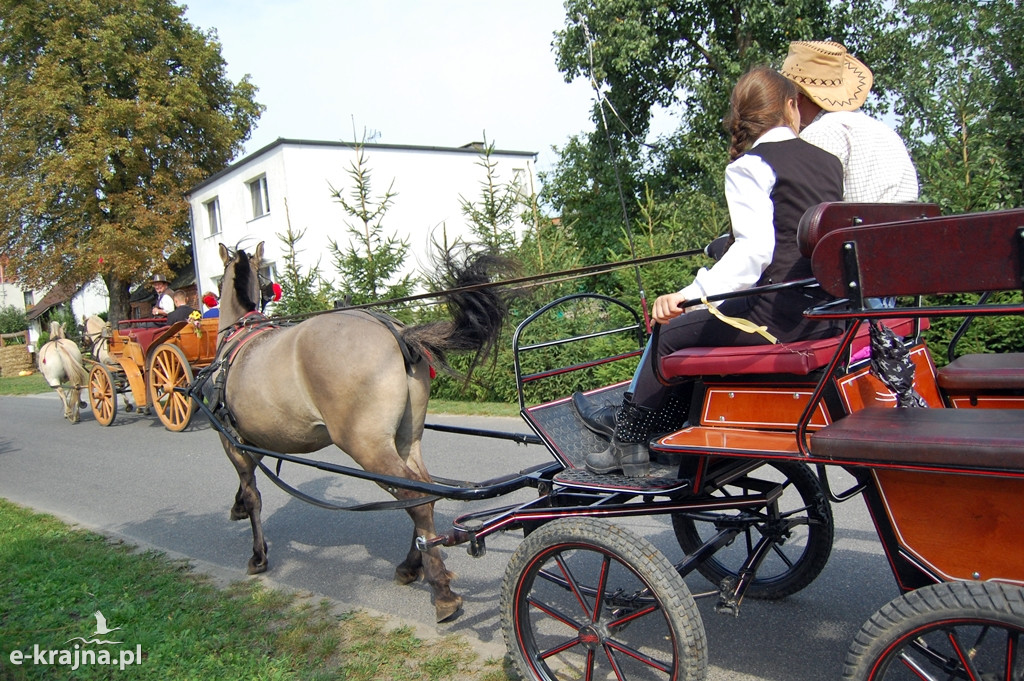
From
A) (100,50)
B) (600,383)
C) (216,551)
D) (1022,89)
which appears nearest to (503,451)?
(600,383)

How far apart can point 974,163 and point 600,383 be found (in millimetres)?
4707

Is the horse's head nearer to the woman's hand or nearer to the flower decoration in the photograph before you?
the woman's hand

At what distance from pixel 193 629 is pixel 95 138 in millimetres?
26491

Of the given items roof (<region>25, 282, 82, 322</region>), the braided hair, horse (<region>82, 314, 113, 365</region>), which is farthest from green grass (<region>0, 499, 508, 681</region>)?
roof (<region>25, 282, 82, 322</region>)

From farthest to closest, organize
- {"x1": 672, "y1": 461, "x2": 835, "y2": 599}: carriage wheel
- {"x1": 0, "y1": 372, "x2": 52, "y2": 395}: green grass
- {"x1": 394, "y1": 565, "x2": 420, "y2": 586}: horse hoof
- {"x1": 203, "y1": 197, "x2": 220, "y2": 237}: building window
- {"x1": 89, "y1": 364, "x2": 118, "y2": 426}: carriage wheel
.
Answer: {"x1": 203, "y1": 197, "x2": 220, "y2": 237}: building window → {"x1": 0, "y1": 372, "x2": 52, "y2": 395}: green grass → {"x1": 89, "y1": 364, "x2": 118, "y2": 426}: carriage wheel → {"x1": 394, "y1": 565, "x2": 420, "y2": 586}: horse hoof → {"x1": 672, "y1": 461, "x2": 835, "y2": 599}: carriage wheel

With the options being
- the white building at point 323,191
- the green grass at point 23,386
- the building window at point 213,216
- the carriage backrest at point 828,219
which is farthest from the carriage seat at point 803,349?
the building window at point 213,216

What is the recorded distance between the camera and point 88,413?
13.8 m

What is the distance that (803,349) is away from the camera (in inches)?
91.7

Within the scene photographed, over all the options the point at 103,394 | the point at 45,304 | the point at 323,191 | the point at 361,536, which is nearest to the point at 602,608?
the point at 361,536

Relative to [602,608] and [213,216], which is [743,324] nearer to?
[602,608]

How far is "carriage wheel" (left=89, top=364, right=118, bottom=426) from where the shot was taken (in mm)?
11367

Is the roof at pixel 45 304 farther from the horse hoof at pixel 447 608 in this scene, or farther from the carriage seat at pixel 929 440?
the carriage seat at pixel 929 440

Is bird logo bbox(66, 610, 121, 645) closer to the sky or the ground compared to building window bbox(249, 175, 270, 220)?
closer to the ground

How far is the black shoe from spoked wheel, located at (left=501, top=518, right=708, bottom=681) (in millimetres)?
602
